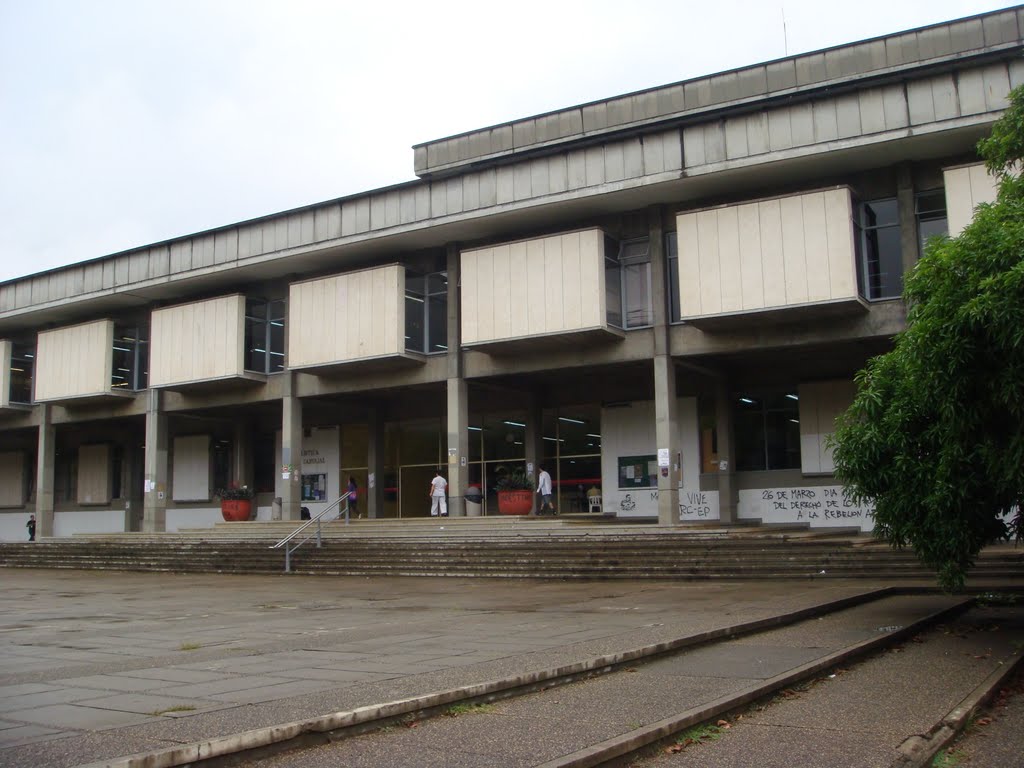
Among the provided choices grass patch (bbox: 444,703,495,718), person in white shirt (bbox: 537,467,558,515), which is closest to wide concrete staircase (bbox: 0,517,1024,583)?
person in white shirt (bbox: 537,467,558,515)

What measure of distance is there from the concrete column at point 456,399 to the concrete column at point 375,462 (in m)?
6.55

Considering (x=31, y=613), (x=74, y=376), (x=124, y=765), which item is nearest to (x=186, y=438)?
(x=74, y=376)

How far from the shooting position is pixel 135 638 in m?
10.8

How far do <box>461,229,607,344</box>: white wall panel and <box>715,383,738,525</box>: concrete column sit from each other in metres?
4.91

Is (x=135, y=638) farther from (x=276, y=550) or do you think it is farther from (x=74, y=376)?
(x=74, y=376)

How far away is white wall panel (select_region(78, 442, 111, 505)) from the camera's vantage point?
127 feet

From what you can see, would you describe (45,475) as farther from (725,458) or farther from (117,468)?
(725,458)

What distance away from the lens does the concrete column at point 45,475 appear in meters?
35.9

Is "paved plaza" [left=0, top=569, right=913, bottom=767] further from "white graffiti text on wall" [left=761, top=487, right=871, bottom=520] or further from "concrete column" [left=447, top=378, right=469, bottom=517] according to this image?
"white graffiti text on wall" [left=761, top=487, right=871, bottom=520]

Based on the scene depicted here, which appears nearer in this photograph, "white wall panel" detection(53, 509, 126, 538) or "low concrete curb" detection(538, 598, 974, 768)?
"low concrete curb" detection(538, 598, 974, 768)

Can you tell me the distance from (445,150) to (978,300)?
25897mm

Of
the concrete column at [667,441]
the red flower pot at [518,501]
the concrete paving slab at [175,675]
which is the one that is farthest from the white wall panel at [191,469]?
the concrete paving slab at [175,675]

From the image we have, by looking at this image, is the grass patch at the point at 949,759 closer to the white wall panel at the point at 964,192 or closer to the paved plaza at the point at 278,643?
the paved plaza at the point at 278,643

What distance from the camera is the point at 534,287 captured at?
24641mm
